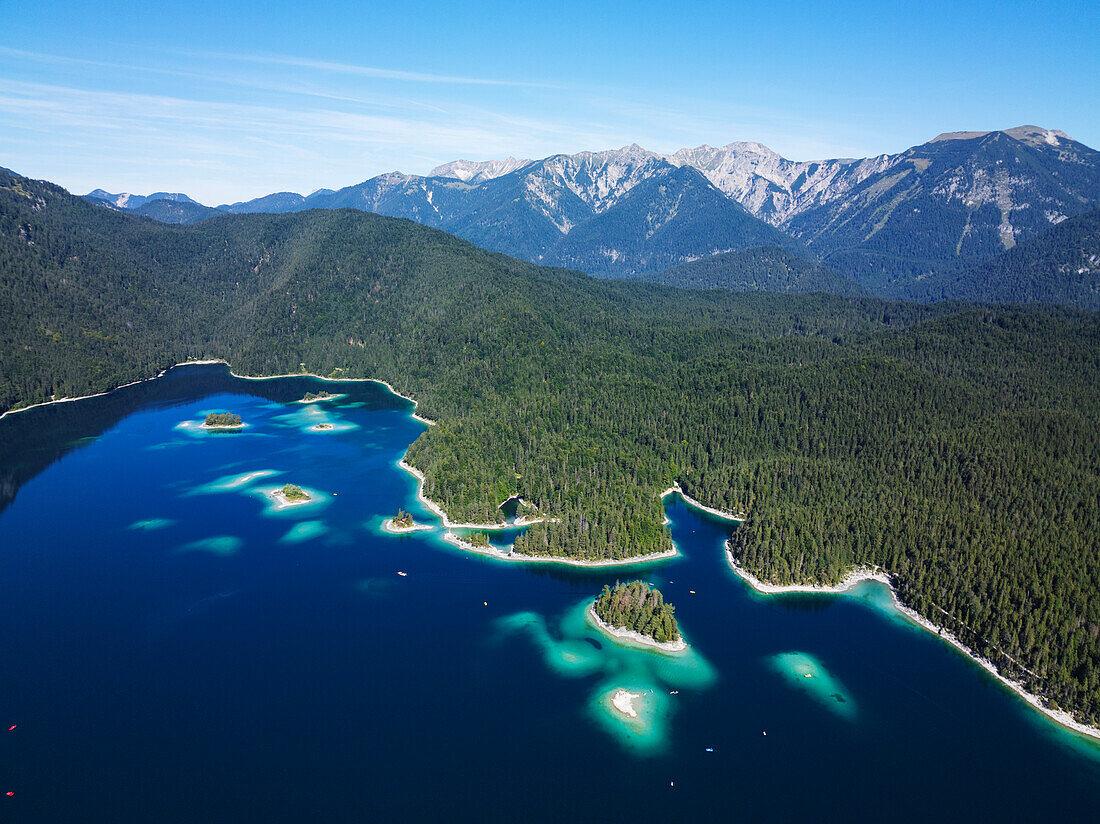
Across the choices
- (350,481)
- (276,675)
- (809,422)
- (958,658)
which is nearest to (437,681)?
(276,675)

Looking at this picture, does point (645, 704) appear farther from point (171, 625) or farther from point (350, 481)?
point (350, 481)

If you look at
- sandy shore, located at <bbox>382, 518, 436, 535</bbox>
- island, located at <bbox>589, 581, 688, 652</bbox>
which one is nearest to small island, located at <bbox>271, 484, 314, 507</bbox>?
sandy shore, located at <bbox>382, 518, 436, 535</bbox>

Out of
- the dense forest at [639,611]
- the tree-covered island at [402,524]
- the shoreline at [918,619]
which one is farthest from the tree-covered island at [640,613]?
the tree-covered island at [402,524]

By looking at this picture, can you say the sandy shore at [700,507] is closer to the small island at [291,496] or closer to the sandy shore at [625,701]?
the sandy shore at [625,701]

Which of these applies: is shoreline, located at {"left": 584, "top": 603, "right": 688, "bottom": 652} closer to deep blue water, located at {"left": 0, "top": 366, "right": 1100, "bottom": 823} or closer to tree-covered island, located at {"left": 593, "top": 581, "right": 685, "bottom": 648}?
tree-covered island, located at {"left": 593, "top": 581, "right": 685, "bottom": 648}

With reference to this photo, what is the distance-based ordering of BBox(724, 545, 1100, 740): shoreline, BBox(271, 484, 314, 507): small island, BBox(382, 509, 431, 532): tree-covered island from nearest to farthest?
BBox(724, 545, 1100, 740): shoreline < BBox(382, 509, 431, 532): tree-covered island < BBox(271, 484, 314, 507): small island

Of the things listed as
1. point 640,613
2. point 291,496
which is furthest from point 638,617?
point 291,496
